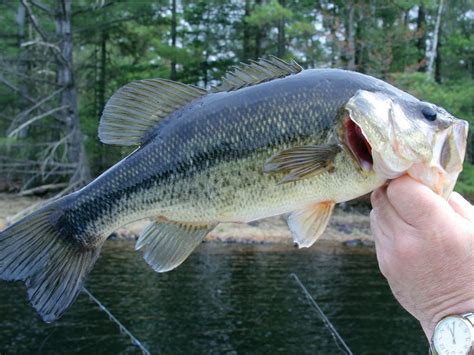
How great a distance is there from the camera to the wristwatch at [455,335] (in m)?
2.06

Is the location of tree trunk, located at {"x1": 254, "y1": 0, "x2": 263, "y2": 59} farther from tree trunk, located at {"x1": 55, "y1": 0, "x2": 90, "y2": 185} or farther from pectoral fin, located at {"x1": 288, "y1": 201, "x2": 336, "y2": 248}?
pectoral fin, located at {"x1": 288, "y1": 201, "x2": 336, "y2": 248}

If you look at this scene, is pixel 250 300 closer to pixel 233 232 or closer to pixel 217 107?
pixel 233 232

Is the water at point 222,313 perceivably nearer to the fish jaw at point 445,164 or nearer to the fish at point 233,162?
the fish at point 233,162

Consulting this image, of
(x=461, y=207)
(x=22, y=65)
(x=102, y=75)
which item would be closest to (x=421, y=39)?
(x=102, y=75)

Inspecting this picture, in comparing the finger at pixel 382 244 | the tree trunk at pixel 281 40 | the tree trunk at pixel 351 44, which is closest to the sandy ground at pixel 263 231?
the tree trunk at pixel 351 44

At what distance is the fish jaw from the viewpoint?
212cm

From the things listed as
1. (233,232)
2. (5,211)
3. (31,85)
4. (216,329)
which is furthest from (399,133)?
(31,85)

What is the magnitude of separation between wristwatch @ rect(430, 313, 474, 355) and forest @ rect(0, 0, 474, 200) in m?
18.9

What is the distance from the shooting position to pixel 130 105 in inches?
97.0

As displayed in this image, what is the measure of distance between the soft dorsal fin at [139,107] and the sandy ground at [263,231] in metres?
17.7

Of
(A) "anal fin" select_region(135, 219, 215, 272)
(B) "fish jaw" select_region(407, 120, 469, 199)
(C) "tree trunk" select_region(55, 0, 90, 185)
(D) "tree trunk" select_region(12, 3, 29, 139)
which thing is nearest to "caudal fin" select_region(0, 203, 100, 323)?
→ (A) "anal fin" select_region(135, 219, 215, 272)

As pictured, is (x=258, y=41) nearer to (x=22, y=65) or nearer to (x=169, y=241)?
(x=22, y=65)

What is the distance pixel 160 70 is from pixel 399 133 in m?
23.5

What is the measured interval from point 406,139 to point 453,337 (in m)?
0.79
